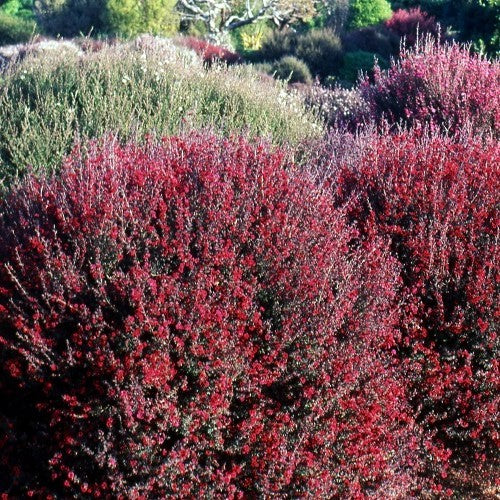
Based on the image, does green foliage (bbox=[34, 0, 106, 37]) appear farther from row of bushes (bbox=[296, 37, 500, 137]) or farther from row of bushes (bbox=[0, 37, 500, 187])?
row of bushes (bbox=[296, 37, 500, 137])

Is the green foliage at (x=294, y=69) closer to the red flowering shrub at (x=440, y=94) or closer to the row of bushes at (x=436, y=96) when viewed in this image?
the row of bushes at (x=436, y=96)

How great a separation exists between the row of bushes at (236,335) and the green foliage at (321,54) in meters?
11.3

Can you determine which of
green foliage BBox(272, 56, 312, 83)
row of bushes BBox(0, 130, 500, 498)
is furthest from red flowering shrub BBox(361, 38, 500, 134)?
green foliage BBox(272, 56, 312, 83)

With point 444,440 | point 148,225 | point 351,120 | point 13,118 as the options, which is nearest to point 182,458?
point 148,225

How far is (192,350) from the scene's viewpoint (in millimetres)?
3086

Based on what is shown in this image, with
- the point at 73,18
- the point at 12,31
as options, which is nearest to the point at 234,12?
the point at 73,18

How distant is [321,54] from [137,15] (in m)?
6.34

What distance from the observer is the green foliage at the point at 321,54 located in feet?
49.5

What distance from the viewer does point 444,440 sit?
3.88 m

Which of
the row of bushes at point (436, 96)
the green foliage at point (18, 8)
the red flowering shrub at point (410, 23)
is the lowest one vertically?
the green foliage at point (18, 8)

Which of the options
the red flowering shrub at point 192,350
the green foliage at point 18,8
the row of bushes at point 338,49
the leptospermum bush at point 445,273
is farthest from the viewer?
the green foliage at point 18,8

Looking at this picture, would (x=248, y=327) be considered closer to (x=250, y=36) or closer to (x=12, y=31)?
(x=12, y=31)

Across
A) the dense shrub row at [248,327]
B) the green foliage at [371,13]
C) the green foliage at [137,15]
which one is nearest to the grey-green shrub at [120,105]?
the dense shrub row at [248,327]

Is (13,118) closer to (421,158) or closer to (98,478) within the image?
(421,158)
